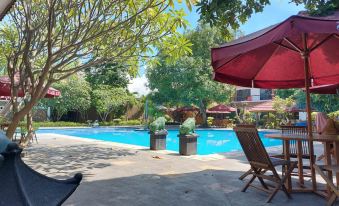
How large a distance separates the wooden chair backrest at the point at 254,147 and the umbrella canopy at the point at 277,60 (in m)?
1.08

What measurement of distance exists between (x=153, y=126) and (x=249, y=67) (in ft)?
15.4

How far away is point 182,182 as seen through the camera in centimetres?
509

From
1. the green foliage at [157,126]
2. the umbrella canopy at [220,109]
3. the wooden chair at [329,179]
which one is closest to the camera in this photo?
the wooden chair at [329,179]

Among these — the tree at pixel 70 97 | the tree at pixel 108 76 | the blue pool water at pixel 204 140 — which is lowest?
the blue pool water at pixel 204 140

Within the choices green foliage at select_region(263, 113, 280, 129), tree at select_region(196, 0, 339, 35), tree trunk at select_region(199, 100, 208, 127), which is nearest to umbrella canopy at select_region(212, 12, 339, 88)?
tree at select_region(196, 0, 339, 35)

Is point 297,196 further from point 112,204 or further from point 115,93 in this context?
point 115,93

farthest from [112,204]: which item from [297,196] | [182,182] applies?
[297,196]

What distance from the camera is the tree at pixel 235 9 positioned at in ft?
12.5

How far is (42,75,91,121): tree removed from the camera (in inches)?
1042

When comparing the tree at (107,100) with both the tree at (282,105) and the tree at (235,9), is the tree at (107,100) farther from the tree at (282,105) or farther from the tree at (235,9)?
the tree at (235,9)

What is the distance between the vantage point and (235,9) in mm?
4242

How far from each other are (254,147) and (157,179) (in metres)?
1.97

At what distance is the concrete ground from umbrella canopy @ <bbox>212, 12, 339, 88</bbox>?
1.90m

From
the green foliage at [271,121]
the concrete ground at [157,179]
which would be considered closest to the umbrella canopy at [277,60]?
the concrete ground at [157,179]
